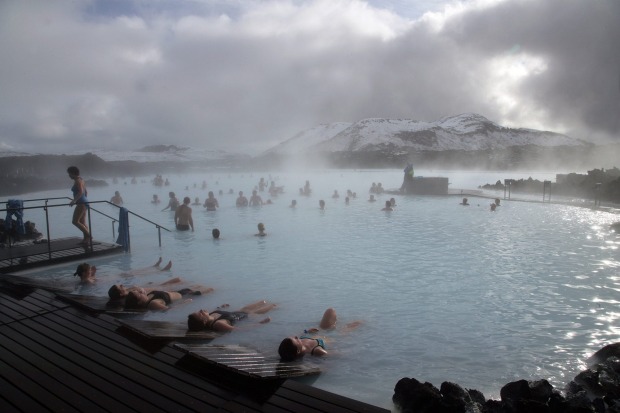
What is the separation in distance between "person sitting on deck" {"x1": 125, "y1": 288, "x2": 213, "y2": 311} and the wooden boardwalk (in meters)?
1.30

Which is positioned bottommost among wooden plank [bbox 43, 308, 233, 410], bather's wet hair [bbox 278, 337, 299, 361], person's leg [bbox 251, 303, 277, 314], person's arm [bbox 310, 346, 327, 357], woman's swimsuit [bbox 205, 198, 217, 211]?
person's leg [bbox 251, 303, 277, 314]

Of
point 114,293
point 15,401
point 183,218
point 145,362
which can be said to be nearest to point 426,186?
point 183,218

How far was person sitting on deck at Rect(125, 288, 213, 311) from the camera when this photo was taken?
4.79 meters

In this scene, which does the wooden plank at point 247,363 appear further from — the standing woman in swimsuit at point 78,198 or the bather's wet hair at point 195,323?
the standing woman in swimsuit at point 78,198

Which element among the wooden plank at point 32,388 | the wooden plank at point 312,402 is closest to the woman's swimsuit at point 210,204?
the wooden plank at point 32,388

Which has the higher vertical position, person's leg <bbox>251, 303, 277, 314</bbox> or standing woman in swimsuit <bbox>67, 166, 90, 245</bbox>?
standing woman in swimsuit <bbox>67, 166, 90, 245</bbox>

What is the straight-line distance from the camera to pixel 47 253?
7301 millimetres

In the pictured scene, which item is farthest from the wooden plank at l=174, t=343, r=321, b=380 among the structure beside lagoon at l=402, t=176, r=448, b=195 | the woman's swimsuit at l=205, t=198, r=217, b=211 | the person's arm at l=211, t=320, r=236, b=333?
the structure beside lagoon at l=402, t=176, r=448, b=195

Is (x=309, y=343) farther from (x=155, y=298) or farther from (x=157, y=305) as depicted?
(x=155, y=298)

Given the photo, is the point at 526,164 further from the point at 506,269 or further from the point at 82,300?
the point at 82,300

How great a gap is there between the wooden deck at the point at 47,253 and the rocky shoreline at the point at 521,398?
636 cm

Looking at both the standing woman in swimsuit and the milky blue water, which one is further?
the standing woman in swimsuit

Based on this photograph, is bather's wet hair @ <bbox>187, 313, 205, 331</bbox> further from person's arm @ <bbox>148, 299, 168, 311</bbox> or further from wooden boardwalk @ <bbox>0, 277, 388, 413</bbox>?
person's arm @ <bbox>148, 299, 168, 311</bbox>

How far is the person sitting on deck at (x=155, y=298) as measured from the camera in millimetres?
4789
